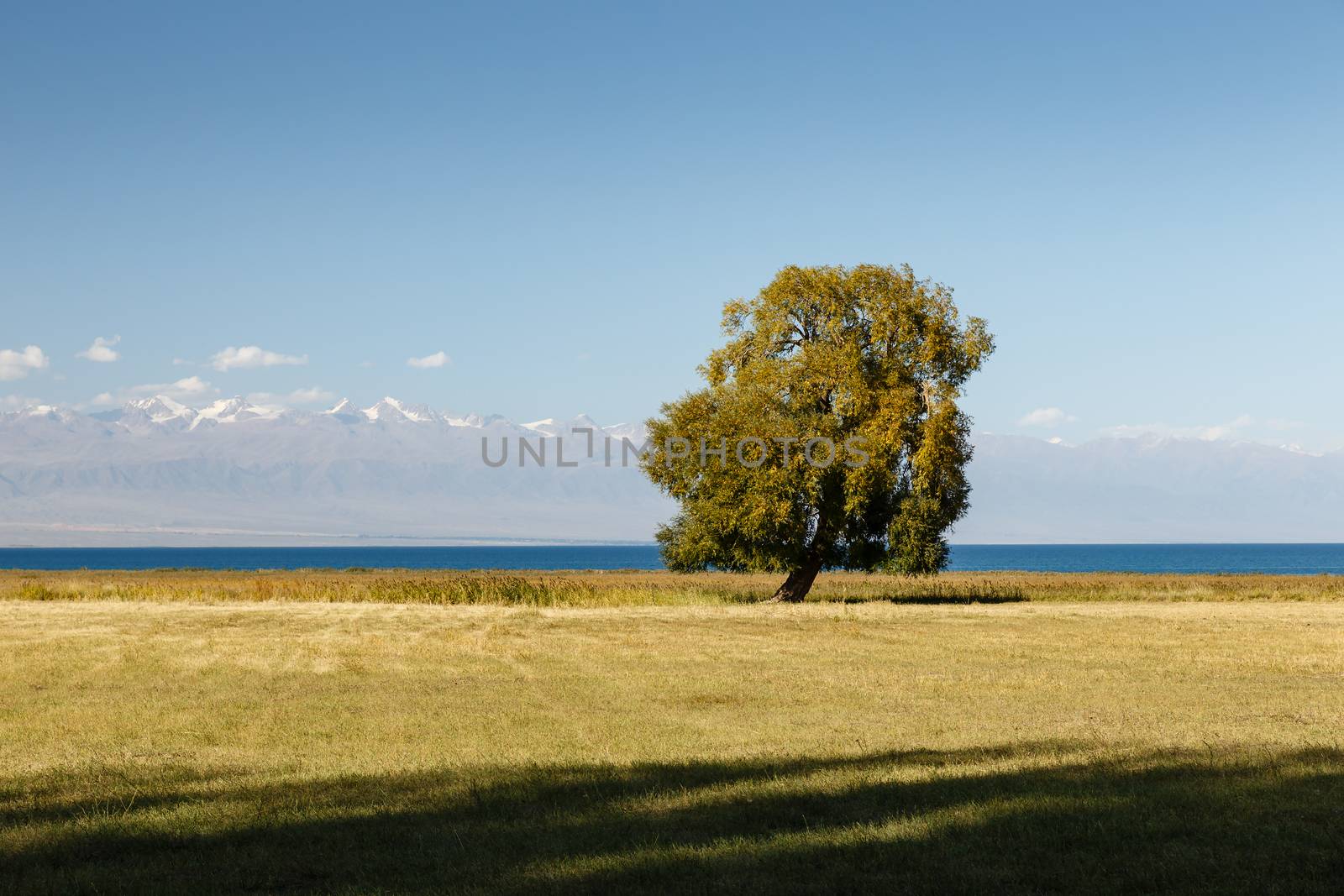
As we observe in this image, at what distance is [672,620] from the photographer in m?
35.8

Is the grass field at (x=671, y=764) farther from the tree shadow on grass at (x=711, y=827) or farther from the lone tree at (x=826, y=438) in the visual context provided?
the lone tree at (x=826, y=438)

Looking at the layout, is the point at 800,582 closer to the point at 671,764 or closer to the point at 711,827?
the point at 671,764

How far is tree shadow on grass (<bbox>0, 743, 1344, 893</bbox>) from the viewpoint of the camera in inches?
340

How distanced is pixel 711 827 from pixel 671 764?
2926mm

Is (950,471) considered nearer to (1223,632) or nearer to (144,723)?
(1223,632)

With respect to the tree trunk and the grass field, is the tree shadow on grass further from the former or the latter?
the tree trunk

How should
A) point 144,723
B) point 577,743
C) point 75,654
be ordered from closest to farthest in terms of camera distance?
point 577,743
point 144,723
point 75,654

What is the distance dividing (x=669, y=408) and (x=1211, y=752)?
34948 millimetres

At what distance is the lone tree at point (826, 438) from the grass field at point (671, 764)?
16.1 m

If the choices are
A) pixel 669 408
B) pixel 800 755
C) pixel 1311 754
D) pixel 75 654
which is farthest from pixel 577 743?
pixel 669 408

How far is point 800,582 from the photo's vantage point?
4822 centimetres

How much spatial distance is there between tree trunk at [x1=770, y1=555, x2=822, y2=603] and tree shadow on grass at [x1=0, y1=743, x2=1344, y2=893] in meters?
34.2

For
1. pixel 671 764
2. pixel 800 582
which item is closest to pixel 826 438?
pixel 800 582

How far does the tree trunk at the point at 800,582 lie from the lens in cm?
4738
